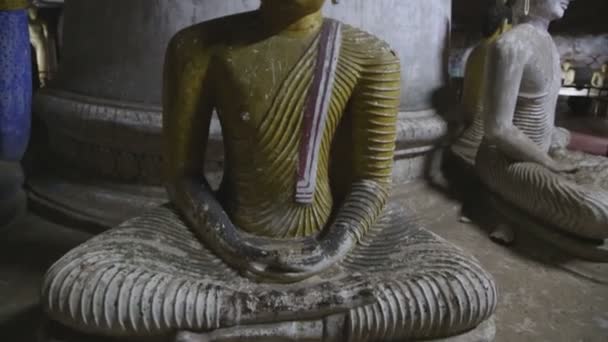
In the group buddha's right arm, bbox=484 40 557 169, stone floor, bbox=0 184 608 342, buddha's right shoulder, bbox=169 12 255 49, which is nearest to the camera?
buddha's right shoulder, bbox=169 12 255 49

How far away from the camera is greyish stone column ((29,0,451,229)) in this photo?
2412 millimetres

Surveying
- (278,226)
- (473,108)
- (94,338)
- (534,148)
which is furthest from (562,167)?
(94,338)

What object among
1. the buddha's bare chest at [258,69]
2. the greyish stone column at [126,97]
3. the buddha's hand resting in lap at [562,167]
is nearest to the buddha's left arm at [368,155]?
the buddha's bare chest at [258,69]

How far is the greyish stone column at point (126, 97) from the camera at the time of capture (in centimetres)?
241

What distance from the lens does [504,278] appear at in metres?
2.30

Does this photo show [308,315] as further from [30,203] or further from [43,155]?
[43,155]

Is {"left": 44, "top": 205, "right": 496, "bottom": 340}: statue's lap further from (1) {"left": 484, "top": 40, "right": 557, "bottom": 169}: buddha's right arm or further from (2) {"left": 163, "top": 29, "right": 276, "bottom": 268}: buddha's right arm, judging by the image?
(1) {"left": 484, "top": 40, "right": 557, "bottom": 169}: buddha's right arm

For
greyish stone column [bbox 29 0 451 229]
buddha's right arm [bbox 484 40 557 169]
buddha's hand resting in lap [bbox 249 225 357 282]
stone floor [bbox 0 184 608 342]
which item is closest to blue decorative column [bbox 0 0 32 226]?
greyish stone column [bbox 29 0 451 229]

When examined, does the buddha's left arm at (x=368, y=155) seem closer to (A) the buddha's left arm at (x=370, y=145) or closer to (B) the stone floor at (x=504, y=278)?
(A) the buddha's left arm at (x=370, y=145)

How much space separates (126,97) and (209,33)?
106 cm

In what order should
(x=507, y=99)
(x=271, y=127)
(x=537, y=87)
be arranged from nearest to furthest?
(x=271, y=127), (x=507, y=99), (x=537, y=87)

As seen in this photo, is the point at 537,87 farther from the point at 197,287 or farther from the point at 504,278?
the point at 197,287

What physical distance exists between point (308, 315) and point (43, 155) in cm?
223

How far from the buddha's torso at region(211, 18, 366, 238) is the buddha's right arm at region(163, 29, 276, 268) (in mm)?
53
